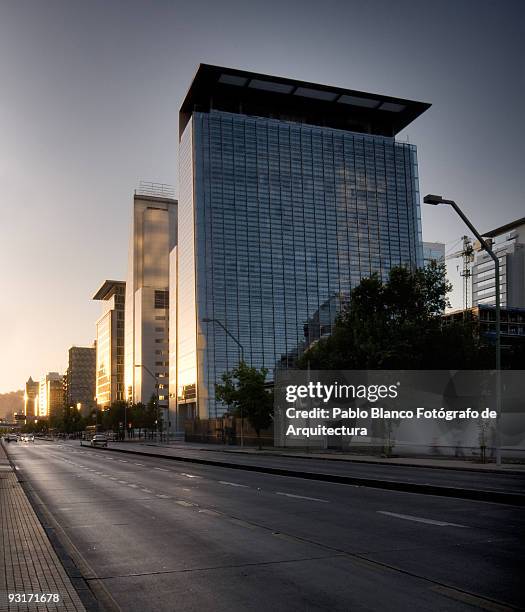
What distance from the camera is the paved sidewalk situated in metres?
6.55

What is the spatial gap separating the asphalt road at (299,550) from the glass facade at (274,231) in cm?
12358

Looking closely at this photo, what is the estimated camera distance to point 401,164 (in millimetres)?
168750

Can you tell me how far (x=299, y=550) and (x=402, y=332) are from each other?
36223mm

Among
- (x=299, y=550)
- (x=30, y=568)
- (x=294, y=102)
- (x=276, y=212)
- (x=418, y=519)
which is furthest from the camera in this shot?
(x=294, y=102)

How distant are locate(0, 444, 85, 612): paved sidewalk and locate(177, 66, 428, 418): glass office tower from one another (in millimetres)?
124830

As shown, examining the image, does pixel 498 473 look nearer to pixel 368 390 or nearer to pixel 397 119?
pixel 368 390

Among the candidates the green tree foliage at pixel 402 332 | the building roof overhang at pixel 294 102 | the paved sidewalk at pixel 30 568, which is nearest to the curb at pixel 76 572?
the paved sidewalk at pixel 30 568

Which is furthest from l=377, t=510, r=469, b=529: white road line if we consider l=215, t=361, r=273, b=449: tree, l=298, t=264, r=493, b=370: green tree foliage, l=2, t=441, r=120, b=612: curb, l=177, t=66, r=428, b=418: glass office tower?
l=177, t=66, r=428, b=418: glass office tower

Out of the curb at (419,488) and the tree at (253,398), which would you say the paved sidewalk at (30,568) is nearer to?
the curb at (419,488)

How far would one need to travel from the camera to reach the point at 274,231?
15225 cm

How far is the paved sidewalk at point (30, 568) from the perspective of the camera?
6.55 meters

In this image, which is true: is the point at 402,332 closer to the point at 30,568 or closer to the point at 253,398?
the point at 253,398

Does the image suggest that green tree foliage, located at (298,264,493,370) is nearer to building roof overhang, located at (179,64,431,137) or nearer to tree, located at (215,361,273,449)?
tree, located at (215,361,273,449)

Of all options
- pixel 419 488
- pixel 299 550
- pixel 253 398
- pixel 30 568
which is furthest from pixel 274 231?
pixel 30 568
